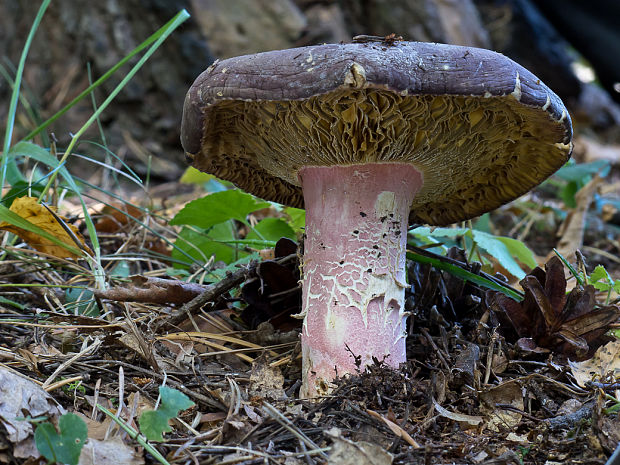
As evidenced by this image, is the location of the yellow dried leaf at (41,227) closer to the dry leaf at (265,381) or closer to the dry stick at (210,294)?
the dry stick at (210,294)

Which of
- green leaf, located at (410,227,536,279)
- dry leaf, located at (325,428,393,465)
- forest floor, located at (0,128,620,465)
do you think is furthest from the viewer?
green leaf, located at (410,227,536,279)

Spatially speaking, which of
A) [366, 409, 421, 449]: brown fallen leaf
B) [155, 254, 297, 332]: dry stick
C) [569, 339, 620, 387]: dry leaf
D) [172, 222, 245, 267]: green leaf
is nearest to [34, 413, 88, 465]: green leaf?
[366, 409, 421, 449]: brown fallen leaf

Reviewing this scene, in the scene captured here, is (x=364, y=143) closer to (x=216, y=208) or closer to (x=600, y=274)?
(x=216, y=208)

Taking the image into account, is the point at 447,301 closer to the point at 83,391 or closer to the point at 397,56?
the point at 397,56

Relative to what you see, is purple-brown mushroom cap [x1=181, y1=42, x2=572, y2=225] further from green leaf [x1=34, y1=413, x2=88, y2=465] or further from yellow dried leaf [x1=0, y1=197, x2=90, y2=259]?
green leaf [x1=34, y1=413, x2=88, y2=465]

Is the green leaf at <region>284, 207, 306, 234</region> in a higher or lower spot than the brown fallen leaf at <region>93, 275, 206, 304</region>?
lower

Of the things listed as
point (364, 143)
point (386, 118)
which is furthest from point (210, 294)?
point (386, 118)

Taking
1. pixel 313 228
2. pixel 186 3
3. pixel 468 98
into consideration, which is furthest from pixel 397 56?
pixel 186 3

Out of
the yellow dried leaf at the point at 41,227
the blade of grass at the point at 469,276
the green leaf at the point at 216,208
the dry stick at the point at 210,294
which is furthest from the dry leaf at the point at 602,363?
the yellow dried leaf at the point at 41,227
